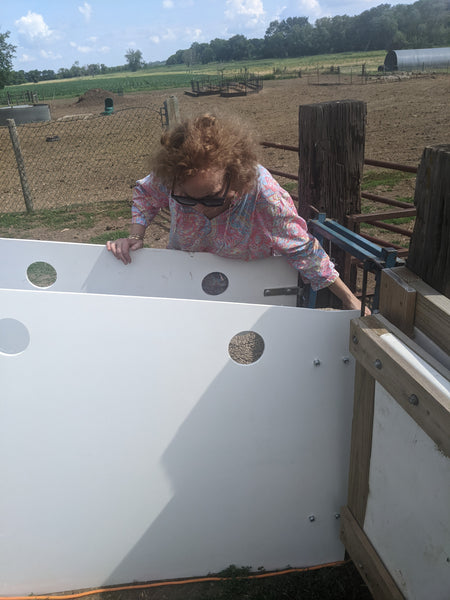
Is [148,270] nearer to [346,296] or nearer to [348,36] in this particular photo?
[346,296]

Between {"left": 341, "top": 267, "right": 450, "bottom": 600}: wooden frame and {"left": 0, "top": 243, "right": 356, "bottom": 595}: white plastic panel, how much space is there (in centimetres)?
13

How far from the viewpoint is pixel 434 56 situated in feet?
123

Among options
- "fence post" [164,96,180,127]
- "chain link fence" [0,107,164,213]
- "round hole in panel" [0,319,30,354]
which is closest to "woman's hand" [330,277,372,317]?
"round hole in panel" [0,319,30,354]

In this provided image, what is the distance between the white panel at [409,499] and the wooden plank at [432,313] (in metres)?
0.07

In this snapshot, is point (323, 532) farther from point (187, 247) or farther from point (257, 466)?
point (187, 247)

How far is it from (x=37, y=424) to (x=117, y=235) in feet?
16.3

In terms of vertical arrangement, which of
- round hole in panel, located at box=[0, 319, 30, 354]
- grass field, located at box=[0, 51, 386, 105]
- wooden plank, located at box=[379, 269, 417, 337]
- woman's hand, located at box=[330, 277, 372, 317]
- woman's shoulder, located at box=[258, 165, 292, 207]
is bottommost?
grass field, located at box=[0, 51, 386, 105]

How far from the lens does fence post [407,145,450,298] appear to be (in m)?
1.25

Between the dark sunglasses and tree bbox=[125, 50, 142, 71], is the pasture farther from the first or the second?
tree bbox=[125, 50, 142, 71]

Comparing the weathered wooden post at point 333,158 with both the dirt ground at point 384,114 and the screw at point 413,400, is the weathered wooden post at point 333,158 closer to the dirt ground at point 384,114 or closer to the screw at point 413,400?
the dirt ground at point 384,114

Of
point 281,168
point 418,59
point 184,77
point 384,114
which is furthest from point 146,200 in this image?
point 184,77

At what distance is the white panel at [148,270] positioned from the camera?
91.6 inches

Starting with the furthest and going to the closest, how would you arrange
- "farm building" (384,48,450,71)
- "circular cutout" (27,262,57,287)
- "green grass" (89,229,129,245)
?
1. "farm building" (384,48,450,71)
2. "green grass" (89,229,129,245)
3. "circular cutout" (27,262,57,287)

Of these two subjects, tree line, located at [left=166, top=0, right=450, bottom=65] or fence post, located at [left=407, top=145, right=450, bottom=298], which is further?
tree line, located at [left=166, top=0, right=450, bottom=65]
